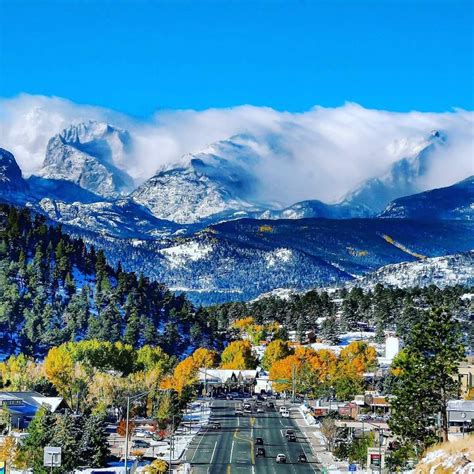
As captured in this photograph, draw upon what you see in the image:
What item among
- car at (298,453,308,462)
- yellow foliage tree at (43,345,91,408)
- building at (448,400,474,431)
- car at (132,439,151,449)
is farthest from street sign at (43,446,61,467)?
yellow foliage tree at (43,345,91,408)

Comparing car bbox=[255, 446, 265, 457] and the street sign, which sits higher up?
the street sign

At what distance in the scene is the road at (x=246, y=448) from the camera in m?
117

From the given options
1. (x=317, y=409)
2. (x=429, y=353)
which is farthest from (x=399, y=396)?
(x=317, y=409)

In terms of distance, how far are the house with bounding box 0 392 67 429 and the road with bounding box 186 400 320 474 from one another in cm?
2131

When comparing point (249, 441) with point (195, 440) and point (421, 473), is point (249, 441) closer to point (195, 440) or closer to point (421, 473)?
point (195, 440)

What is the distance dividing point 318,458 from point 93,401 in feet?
167

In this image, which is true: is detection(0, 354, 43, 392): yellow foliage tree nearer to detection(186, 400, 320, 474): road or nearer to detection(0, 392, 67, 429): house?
detection(0, 392, 67, 429): house

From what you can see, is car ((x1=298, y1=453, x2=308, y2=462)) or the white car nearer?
the white car

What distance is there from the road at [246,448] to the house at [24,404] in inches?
839

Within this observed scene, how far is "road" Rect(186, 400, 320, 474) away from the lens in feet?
383

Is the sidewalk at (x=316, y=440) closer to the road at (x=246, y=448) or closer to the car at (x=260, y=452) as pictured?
the road at (x=246, y=448)

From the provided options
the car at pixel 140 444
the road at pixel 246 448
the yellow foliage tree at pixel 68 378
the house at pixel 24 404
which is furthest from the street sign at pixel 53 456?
the yellow foliage tree at pixel 68 378

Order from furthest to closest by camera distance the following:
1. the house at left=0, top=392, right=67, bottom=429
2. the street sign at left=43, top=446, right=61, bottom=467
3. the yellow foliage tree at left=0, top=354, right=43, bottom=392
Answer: the yellow foliage tree at left=0, top=354, right=43, bottom=392
the house at left=0, top=392, right=67, bottom=429
the street sign at left=43, top=446, right=61, bottom=467

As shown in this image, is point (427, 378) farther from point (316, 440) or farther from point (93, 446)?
point (316, 440)
